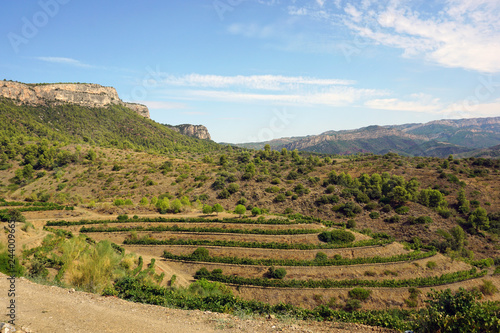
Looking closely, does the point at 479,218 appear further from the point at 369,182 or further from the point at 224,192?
the point at 224,192

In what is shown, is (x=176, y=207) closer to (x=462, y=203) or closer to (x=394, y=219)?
(x=394, y=219)

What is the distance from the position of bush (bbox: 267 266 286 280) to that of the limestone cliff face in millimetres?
143846

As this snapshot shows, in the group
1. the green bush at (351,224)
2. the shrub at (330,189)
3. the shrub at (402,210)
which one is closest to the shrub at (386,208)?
the shrub at (402,210)

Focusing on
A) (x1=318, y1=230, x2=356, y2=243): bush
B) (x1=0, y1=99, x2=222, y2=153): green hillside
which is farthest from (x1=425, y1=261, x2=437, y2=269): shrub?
(x1=0, y1=99, x2=222, y2=153): green hillside

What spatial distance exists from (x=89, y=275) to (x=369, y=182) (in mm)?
65348

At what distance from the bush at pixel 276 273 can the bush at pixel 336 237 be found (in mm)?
9759

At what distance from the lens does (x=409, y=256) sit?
114ft

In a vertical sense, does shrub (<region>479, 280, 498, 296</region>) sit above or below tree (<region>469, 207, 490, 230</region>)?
below

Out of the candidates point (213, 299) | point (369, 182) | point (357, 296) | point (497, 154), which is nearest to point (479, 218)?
point (369, 182)

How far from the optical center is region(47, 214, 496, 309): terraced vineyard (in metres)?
28.7

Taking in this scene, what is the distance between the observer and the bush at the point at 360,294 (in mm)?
27734

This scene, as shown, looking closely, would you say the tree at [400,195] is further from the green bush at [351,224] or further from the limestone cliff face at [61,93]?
the limestone cliff face at [61,93]

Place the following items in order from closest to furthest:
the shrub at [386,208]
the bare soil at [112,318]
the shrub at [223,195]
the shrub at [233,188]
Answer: the bare soil at [112,318]
the shrub at [386,208]
the shrub at [223,195]
the shrub at [233,188]

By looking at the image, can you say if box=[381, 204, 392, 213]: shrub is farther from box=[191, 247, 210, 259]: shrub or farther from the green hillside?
the green hillside
